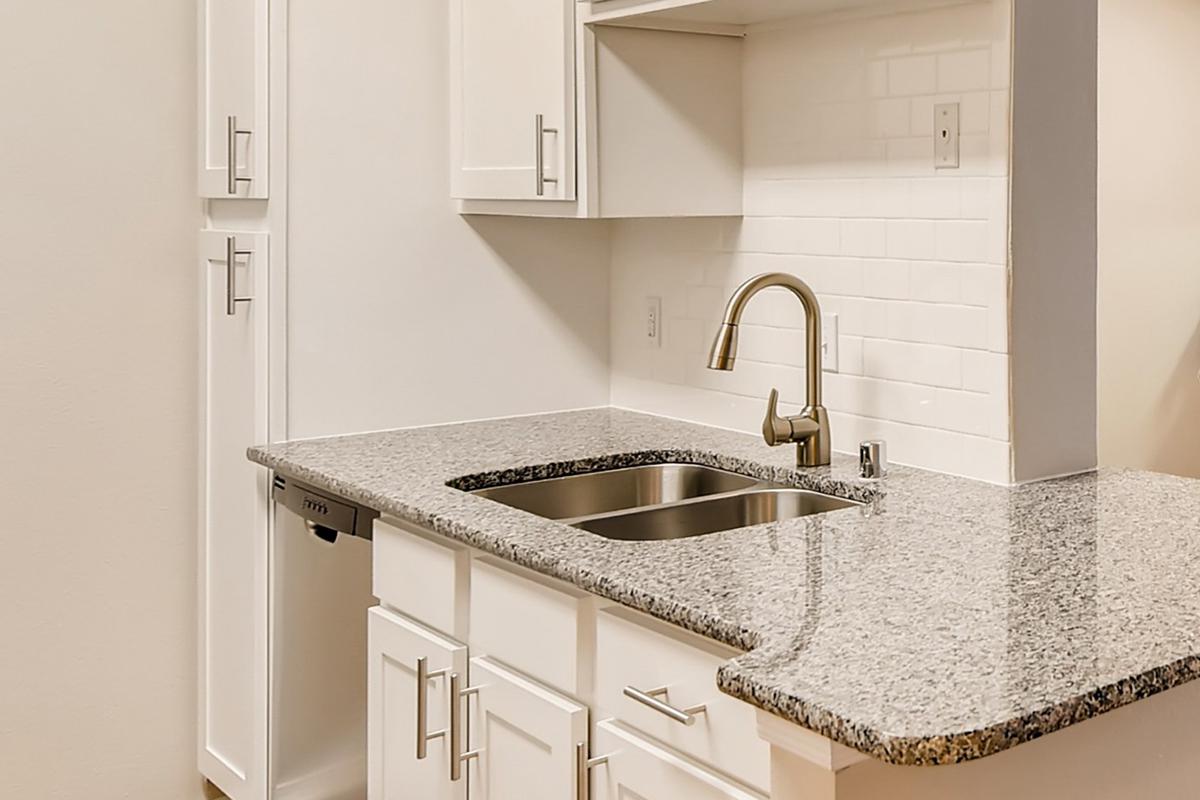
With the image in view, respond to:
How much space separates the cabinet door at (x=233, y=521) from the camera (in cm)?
260

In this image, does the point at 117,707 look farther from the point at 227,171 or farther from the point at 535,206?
the point at 535,206

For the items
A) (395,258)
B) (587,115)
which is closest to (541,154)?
(587,115)

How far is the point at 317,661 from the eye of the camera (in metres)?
2.71

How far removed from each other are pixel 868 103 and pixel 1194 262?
2.21 m

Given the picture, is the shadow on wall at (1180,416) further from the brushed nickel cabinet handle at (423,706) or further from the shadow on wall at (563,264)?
the brushed nickel cabinet handle at (423,706)

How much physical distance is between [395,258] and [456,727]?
3.43 ft

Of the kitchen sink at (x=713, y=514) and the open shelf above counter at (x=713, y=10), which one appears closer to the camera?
the kitchen sink at (x=713, y=514)

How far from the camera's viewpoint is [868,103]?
234 centimetres

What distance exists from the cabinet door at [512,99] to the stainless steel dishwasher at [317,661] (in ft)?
2.45

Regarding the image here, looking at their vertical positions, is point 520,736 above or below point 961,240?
below

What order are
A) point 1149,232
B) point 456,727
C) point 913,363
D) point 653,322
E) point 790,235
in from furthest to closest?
point 1149,232
point 653,322
point 790,235
point 913,363
point 456,727

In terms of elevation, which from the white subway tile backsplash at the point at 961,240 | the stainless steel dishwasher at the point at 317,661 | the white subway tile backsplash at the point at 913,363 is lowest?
the stainless steel dishwasher at the point at 317,661

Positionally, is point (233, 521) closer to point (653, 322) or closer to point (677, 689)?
point (653, 322)

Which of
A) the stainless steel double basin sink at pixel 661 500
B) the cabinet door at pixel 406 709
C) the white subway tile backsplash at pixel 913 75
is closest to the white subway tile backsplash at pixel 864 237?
the white subway tile backsplash at pixel 913 75
